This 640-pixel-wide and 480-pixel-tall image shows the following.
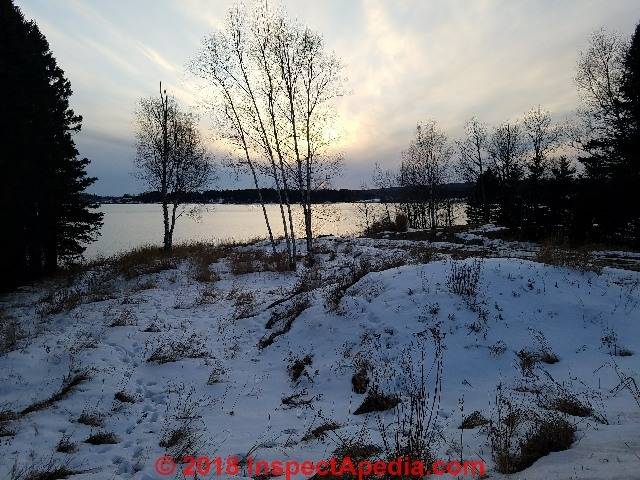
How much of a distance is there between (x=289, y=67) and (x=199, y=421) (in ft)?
55.3

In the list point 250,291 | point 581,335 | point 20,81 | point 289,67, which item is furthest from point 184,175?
point 581,335

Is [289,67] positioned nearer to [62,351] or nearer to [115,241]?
[62,351]

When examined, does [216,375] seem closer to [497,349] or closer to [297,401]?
[297,401]

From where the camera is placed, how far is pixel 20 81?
1662 cm

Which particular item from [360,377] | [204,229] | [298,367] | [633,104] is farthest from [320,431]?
[204,229]

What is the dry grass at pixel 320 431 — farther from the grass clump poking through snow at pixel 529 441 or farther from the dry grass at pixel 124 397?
the dry grass at pixel 124 397

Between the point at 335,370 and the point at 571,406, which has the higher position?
the point at 571,406

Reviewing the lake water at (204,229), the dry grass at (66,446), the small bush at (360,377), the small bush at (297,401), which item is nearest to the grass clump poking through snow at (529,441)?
the small bush at (360,377)

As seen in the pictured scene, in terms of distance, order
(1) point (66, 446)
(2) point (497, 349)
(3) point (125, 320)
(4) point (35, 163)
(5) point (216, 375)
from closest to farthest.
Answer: (1) point (66, 446)
(2) point (497, 349)
(5) point (216, 375)
(3) point (125, 320)
(4) point (35, 163)

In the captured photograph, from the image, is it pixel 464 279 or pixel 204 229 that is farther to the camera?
pixel 204 229

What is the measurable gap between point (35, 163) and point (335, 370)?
60.2ft

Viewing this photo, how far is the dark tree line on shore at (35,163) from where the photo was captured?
51.3ft

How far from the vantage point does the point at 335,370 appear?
21.8ft

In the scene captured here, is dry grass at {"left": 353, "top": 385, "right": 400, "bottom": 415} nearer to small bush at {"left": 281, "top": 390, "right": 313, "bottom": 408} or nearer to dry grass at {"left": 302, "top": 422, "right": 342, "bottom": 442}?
dry grass at {"left": 302, "top": 422, "right": 342, "bottom": 442}
